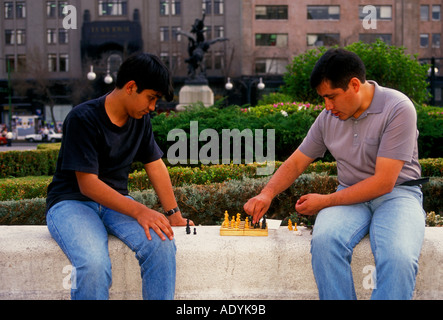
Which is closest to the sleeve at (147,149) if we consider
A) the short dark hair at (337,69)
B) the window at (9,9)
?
the short dark hair at (337,69)

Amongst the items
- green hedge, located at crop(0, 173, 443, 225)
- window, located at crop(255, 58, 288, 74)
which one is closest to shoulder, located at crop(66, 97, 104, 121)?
green hedge, located at crop(0, 173, 443, 225)

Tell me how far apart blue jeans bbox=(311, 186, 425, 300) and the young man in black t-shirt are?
31.0 inches

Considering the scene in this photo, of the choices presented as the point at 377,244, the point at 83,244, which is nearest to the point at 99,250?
the point at 83,244

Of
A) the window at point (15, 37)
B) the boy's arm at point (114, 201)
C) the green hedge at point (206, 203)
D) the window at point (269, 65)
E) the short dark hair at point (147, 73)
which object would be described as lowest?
the green hedge at point (206, 203)

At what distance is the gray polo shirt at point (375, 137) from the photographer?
9.02 ft

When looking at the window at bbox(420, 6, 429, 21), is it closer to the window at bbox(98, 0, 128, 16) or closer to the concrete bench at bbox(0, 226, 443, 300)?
the window at bbox(98, 0, 128, 16)

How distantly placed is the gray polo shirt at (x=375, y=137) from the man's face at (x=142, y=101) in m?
1.08

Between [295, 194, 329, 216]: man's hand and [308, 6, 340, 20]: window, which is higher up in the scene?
[308, 6, 340, 20]: window

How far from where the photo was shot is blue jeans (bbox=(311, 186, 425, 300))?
2350mm

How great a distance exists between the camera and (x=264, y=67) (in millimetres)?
41406

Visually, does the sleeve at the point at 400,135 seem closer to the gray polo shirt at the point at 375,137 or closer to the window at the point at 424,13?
the gray polo shirt at the point at 375,137

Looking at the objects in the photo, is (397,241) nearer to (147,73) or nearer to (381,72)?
(147,73)

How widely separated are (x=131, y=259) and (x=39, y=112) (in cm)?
4198
